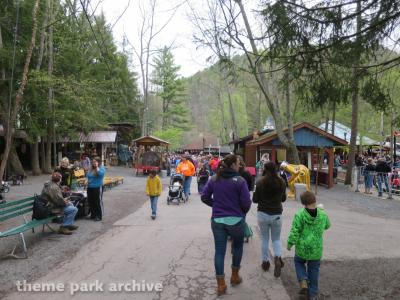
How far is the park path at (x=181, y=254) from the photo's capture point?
507cm

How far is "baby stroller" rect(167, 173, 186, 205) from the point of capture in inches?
524

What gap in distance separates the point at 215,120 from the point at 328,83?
216 ft

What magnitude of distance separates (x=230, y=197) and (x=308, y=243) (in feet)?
3.54

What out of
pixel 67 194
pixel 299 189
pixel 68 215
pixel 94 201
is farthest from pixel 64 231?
pixel 299 189

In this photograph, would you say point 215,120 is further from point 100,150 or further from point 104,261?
point 104,261

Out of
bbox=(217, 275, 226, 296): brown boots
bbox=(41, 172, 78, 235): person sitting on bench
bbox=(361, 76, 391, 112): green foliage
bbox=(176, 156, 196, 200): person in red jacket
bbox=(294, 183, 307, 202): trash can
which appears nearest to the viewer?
bbox=(217, 275, 226, 296): brown boots

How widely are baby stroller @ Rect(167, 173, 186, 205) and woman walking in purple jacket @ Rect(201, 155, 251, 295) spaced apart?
27.2 ft

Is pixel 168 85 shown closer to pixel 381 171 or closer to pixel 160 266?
pixel 381 171

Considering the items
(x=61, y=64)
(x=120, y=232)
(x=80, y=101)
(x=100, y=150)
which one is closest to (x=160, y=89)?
(x=100, y=150)

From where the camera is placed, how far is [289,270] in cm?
607

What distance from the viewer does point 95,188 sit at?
391 inches

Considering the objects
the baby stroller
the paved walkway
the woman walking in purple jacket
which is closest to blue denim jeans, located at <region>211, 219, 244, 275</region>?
the woman walking in purple jacket

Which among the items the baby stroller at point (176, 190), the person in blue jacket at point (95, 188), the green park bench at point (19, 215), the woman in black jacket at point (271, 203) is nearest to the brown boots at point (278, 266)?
the woman in black jacket at point (271, 203)

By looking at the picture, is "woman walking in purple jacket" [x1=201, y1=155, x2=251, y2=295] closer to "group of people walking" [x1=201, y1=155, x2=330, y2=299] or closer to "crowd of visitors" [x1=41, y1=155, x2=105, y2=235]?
"group of people walking" [x1=201, y1=155, x2=330, y2=299]
